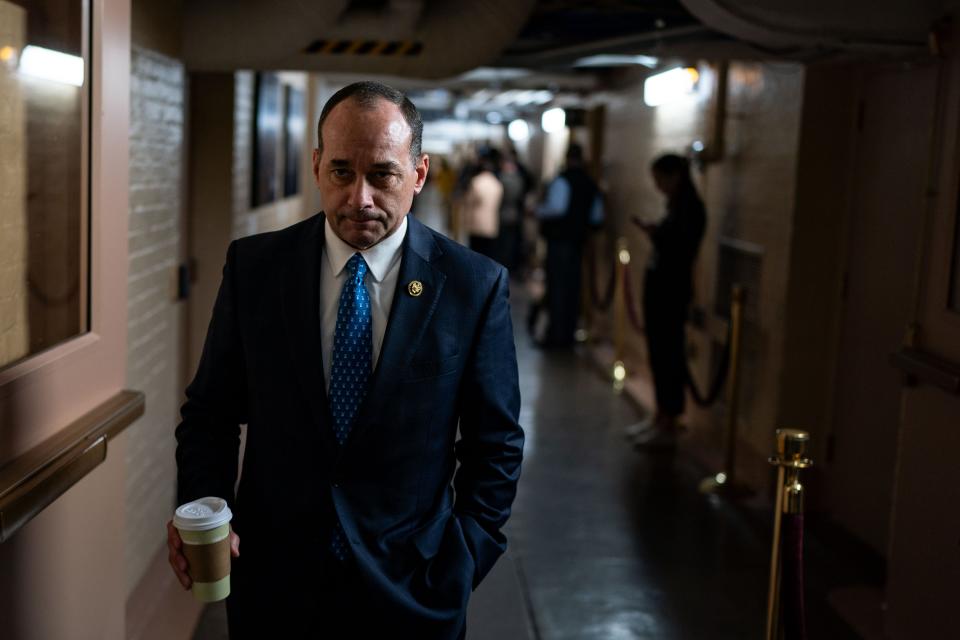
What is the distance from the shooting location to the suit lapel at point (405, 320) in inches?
86.8

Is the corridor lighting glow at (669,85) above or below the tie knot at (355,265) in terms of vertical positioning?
above

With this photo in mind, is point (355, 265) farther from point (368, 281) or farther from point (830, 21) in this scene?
point (830, 21)

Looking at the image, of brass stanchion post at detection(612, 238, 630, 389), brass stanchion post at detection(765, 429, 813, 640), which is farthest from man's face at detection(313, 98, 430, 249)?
brass stanchion post at detection(612, 238, 630, 389)

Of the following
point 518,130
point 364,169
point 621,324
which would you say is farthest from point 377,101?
point 518,130

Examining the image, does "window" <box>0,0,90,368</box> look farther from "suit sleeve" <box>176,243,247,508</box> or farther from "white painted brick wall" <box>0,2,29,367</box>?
"suit sleeve" <box>176,243,247,508</box>

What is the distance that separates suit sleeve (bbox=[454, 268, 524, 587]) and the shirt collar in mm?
225

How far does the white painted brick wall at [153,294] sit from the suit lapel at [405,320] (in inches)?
83.5

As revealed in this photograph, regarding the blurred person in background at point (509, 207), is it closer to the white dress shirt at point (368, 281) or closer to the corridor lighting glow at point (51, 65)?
the corridor lighting glow at point (51, 65)

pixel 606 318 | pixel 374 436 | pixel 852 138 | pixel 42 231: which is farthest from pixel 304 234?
pixel 606 318

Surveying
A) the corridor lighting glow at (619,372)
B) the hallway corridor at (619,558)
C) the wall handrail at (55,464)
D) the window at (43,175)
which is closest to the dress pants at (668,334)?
the hallway corridor at (619,558)

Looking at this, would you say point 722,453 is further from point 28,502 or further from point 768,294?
point 28,502

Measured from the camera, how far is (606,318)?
12.0 m

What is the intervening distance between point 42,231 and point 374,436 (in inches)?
41.1

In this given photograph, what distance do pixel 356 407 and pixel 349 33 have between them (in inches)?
143
